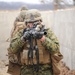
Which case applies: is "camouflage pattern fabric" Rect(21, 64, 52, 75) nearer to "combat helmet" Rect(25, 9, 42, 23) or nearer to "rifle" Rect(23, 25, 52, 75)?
"rifle" Rect(23, 25, 52, 75)

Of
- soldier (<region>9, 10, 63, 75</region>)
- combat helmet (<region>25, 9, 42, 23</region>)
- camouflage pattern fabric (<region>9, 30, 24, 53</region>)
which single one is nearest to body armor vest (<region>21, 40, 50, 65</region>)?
soldier (<region>9, 10, 63, 75</region>)

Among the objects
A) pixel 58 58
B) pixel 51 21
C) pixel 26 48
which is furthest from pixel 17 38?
pixel 51 21

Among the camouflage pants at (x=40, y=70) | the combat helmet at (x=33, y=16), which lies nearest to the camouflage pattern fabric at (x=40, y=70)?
the camouflage pants at (x=40, y=70)

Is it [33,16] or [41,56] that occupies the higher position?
[33,16]

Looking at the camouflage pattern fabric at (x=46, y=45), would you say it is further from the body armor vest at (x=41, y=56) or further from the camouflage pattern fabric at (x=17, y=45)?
the body armor vest at (x=41, y=56)

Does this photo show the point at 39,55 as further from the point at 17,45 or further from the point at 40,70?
the point at 17,45

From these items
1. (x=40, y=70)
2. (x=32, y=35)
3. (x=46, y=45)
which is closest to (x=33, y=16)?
(x=32, y=35)

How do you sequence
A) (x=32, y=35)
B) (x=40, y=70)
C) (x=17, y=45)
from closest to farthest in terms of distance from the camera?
(x=32, y=35) → (x=17, y=45) → (x=40, y=70)

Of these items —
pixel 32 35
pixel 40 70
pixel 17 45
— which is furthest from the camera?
pixel 40 70

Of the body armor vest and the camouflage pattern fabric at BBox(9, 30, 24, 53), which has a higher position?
the camouflage pattern fabric at BBox(9, 30, 24, 53)

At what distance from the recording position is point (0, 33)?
1171 cm

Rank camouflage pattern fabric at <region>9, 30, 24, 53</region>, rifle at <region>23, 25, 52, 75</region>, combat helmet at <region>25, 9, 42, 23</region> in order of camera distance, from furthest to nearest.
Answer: combat helmet at <region>25, 9, 42, 23</region> < camouflage pattern fabric at <region>9, 30, 24, 53</region> < rifle at <region>23, 25, 52, 75</region>

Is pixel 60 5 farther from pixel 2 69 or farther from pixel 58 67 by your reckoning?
pixel 58 67

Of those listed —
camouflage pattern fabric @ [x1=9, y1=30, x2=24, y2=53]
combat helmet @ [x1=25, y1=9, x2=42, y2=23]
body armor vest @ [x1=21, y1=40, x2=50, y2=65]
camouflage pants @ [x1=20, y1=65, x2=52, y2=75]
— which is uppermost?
combat helmet @ [x1=25, y1=9, x2=42, y2=23]
